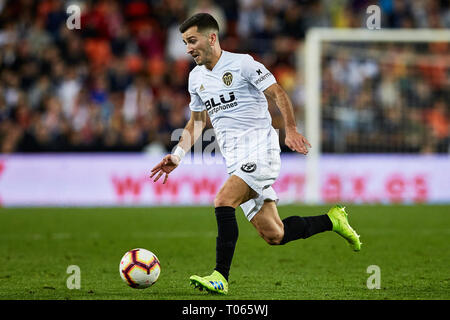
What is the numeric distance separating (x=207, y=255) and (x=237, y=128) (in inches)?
107

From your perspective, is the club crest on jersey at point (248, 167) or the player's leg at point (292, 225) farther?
the player's leg at point (292, 225)

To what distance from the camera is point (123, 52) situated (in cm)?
1808

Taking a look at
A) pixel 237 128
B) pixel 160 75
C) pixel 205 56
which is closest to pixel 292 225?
pixel 237 128

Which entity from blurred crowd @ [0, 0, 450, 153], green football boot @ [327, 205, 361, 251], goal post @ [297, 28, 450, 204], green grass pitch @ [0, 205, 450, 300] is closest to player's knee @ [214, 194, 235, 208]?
green grass pitch @ [0, 205, 450, 300]

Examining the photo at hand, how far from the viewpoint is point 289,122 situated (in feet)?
20.9

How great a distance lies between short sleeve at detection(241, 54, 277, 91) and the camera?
21.5 ft

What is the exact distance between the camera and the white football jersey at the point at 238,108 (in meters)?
6.66

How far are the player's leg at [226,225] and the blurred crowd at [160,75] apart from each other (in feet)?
30.7

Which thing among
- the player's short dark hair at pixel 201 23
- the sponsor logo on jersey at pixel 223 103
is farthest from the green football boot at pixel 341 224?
the player's short dark hair at pixel 201 23

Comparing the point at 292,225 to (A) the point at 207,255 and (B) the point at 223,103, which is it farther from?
(A) the point at 207,255

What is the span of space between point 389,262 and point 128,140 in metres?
8.54

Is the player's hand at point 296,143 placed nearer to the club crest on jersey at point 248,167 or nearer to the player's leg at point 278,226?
the club crest on jersey at point 248,167

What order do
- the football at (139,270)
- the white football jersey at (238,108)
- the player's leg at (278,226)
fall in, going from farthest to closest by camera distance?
1. the player's leg at (278,226)
2. the white football jersey at (238,108)
3. the football at (139,270)

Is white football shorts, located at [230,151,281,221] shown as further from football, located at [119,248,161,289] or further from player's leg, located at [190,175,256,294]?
football, located at [119,248,161,289]
